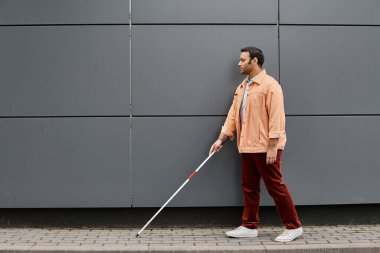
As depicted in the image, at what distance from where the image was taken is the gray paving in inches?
236

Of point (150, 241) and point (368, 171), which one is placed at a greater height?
point (368, 171)

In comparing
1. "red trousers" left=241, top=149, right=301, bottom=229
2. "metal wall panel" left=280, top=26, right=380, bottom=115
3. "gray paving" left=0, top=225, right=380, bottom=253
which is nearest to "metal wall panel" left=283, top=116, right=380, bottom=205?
"metal wall panel" left=280, top=26, right=380, bottom=115

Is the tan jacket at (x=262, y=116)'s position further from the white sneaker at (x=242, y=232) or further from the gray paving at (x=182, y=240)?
the gray paving at (x=182, y=240)

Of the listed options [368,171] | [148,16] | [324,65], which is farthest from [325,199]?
[148,16]

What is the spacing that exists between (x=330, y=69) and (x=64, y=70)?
10.2 feet

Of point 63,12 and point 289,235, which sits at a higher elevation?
point 63,12

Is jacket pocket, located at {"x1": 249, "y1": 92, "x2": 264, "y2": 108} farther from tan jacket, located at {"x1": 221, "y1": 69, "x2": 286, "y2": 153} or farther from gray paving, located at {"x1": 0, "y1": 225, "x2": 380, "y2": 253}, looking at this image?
gray paving, located at {"x1": 0, "y1": 225, "x2": 380, "y2": 253}

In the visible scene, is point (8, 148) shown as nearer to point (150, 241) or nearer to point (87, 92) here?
point (87, 92)

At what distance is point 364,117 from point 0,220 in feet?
14.6

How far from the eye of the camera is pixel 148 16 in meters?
6.97

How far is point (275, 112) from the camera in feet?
20.5

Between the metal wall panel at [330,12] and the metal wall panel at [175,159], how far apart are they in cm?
149

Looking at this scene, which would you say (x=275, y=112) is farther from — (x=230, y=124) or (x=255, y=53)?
(x=255, y=53)

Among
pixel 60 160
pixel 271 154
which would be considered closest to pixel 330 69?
pixel 271 154
